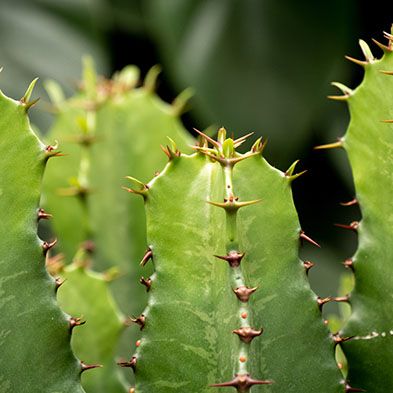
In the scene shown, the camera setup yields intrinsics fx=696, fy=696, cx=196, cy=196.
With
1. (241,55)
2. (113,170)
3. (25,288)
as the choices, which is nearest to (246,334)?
(25,288)

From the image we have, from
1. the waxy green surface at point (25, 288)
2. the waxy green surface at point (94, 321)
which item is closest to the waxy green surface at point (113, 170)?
the waxy green surface at point (94, 321)

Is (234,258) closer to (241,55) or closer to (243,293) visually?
(243,293)

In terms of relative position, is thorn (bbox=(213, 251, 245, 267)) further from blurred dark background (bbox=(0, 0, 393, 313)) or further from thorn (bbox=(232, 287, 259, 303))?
blurred dark background (bbox=(0, 0, 393, 313))

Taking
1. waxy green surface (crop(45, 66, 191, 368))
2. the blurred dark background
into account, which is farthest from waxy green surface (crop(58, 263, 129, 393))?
the blurred dark background

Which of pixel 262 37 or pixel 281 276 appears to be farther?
pixel 262 37

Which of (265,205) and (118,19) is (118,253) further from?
(118,19)

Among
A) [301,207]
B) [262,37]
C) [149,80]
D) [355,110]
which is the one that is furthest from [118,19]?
[355,110]

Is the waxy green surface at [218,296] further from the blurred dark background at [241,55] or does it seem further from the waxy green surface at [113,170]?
the blurred dark background at [241,55]
